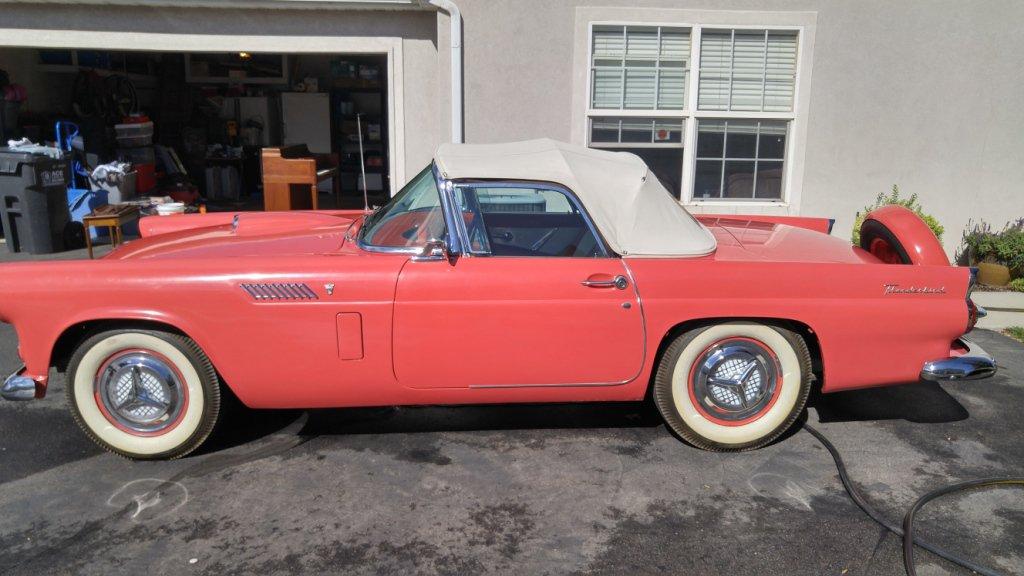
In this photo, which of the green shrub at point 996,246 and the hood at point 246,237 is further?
the green shrub at point 996,246

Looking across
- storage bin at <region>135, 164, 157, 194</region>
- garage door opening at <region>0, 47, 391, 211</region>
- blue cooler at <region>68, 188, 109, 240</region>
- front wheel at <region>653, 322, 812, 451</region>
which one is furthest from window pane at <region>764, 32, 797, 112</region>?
storage bin at <region>135, 164, 157, 194</region>

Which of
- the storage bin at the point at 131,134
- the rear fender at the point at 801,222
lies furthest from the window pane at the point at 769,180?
the storage bin at the point at 131,134

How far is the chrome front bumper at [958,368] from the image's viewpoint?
13.2 feet

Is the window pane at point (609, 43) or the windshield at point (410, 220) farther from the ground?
the window pane at point (609, 43)

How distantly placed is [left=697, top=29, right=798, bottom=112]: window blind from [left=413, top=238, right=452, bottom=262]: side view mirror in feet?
15.9

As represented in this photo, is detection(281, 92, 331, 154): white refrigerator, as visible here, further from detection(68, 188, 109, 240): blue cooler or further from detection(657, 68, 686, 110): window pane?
detection(657, 68, 686, 110): window pane

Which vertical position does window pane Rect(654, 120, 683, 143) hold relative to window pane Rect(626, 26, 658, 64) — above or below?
below

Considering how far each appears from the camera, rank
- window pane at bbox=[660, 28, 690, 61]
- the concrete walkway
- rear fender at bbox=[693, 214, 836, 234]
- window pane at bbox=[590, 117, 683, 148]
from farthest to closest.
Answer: window pane at bbox=[590, 117, 683, 148] → window pane at bbox=[660, 28, 690, 61] → the concrete walkway → rear fender at bbox=[693, 214, 836, 234]

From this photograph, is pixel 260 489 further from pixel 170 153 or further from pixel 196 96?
pixel 196 96

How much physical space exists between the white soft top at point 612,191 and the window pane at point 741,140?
12.9 ft

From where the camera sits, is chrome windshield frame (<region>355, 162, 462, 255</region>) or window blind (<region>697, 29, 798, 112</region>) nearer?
chrome windshield frame (<region>355, 162, 462, 255</region>)

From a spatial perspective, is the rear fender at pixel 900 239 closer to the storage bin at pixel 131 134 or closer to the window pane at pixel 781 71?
the window pane at pixel 781 71

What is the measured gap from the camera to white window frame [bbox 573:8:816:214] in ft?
25.5

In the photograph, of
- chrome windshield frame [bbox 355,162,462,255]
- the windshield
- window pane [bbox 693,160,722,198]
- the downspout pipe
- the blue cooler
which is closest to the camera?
chrome windshield frame [bbox 355,162,462,255]
